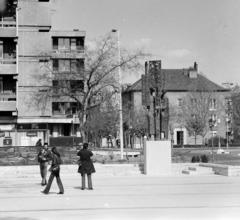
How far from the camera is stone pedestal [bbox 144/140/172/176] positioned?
2847 centimetres

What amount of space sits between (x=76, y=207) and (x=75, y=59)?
3101 centimetres

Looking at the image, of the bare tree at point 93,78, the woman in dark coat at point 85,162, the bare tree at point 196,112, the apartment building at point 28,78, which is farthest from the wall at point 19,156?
the bare tree at point 196,112

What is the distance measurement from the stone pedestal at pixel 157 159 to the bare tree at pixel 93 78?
5410 mm

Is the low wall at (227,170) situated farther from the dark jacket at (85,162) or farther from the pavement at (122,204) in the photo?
the dark jacket at (85,162)

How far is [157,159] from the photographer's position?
28.8 meters

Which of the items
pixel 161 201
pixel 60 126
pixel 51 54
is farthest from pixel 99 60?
pixel 60 126

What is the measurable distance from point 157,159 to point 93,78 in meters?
10.6

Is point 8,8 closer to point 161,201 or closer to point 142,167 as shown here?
point 161,201

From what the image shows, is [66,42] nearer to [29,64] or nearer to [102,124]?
[29,64]

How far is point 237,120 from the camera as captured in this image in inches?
3327

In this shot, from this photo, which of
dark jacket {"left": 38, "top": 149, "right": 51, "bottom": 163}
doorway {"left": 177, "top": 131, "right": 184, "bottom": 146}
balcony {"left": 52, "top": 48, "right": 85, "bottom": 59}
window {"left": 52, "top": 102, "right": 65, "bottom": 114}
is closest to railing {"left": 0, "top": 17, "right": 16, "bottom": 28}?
balcony {"left": 52, "top": 48, "right": 85, "bottom": 59}

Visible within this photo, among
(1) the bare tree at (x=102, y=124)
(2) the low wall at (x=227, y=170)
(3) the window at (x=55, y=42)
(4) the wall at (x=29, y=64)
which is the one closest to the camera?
(2) the low wall at (x=227, y=170)

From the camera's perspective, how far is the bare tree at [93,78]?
3378 cm

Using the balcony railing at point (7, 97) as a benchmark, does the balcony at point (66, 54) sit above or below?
above
